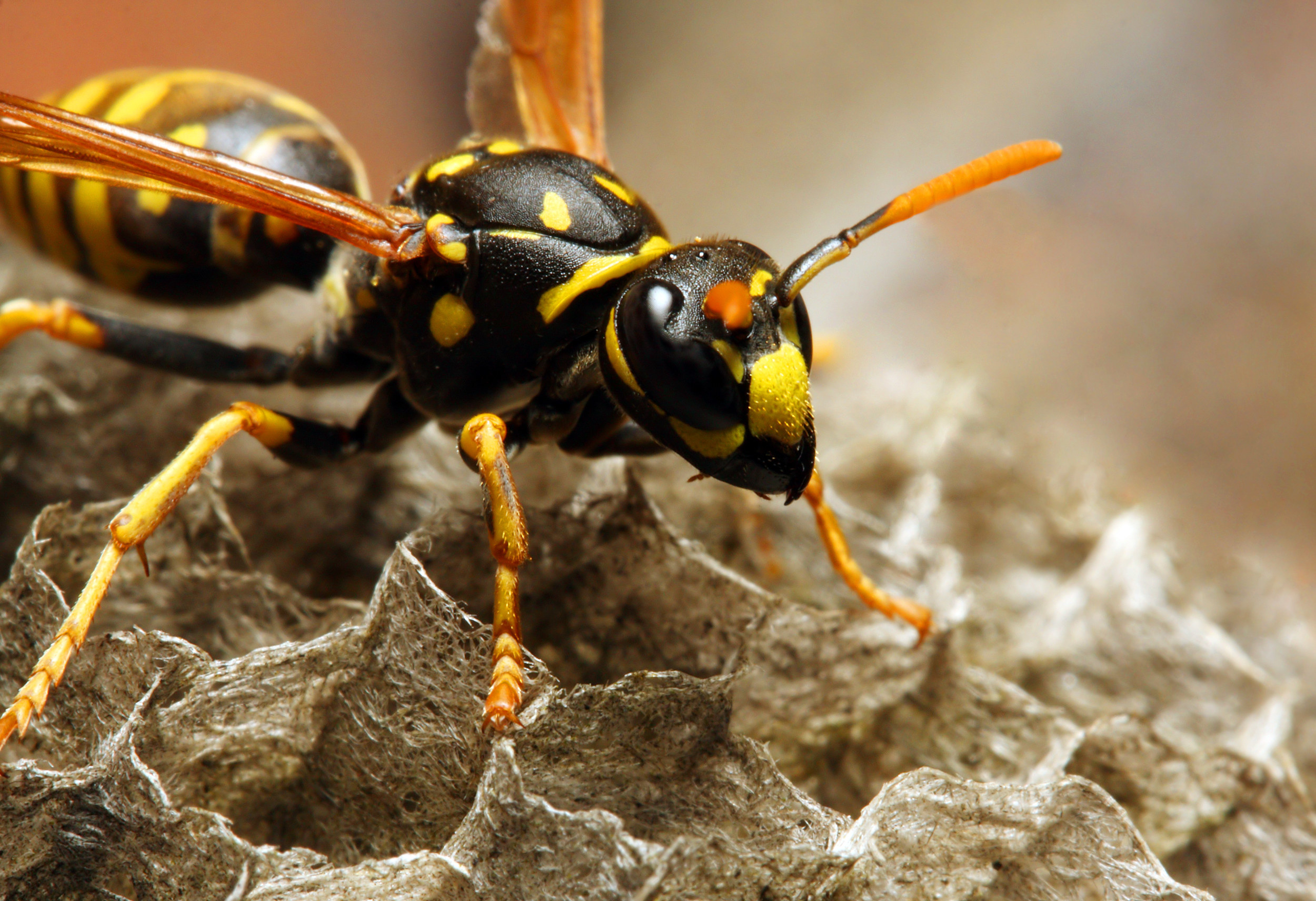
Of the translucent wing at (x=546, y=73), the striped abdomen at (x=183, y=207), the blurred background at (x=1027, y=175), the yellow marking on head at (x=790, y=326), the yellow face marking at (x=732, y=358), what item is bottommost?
the striped abdomen at (x=183, y=207)

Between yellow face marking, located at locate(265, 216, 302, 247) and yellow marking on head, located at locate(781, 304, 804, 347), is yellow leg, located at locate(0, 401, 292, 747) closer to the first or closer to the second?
yellow face marking, located at locate(265, 216, 302, 247)

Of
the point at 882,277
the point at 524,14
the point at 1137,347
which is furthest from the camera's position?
the point at 882,277

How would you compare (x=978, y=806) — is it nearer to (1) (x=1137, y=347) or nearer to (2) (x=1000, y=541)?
(2) (x=1000, y=541)

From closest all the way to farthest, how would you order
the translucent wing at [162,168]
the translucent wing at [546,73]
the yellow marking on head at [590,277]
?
the translucent wing at [162,168]
the yellow marking on head at [590,277]
the translucent wing at [546,73]

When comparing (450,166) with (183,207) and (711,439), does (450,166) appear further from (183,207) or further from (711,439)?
(711,439)

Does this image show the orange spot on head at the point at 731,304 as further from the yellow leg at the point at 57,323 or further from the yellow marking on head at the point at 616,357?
the yellow leg at the point at 57,323

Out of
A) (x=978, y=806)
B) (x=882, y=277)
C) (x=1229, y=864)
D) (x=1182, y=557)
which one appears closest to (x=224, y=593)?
(x=978, y=806)

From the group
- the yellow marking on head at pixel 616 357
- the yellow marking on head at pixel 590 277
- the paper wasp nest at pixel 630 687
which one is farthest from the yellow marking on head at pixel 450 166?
the paper wasp nest at pixel 630 687
